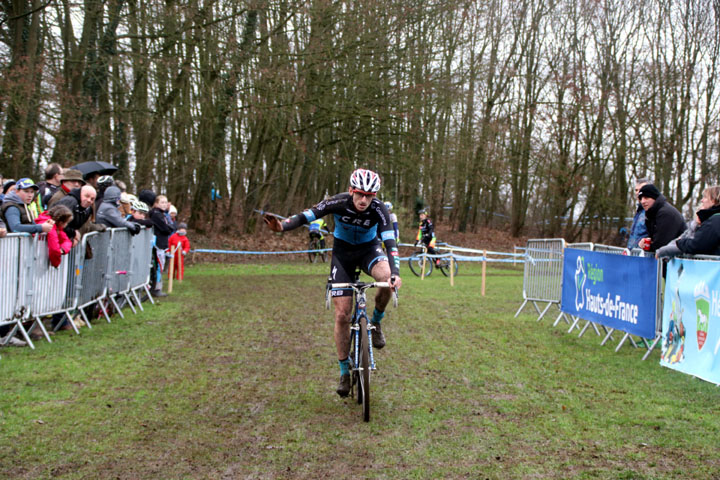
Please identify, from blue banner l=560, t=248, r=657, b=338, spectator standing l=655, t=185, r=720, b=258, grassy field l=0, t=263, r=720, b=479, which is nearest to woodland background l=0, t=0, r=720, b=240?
grassy field l=0, t=263, r=720, b=479

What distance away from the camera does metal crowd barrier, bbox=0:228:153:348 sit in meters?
8.44

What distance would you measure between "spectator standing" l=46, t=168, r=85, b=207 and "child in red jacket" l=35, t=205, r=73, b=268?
28.5 inches

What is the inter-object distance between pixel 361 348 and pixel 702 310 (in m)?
3.81

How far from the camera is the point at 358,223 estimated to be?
712cm

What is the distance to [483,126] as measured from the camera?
38.8 metres

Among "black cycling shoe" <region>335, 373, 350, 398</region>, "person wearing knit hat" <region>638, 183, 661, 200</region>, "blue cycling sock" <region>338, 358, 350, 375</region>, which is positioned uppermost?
"person wearing knit hat" <region>638, 183, 661, 200</region>

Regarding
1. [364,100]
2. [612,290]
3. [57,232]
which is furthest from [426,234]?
[57,232]

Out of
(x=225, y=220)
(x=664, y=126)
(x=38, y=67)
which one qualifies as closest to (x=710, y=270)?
(x=38, y=67)

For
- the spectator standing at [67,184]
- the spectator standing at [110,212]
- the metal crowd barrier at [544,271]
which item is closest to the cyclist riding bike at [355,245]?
the spectator standing at [67,184]

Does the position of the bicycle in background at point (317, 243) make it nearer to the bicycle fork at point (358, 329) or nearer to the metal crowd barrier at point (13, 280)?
the metal crowd barrier at point (13, 280)

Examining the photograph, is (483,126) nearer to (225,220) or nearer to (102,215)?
(225,220)

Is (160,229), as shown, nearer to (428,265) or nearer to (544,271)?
(544,271)

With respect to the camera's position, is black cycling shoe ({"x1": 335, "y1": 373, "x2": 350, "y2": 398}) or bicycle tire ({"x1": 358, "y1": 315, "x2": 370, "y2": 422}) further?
black cycling shoe ({"x1": 335, "y1": 373, "x2": 350, "y2": 398})

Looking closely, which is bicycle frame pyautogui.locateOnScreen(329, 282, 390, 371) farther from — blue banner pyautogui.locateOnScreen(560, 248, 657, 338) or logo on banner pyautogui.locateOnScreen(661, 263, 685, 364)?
blue banner pyautogui.locateOnScreen(560, 248, 657, 338)
